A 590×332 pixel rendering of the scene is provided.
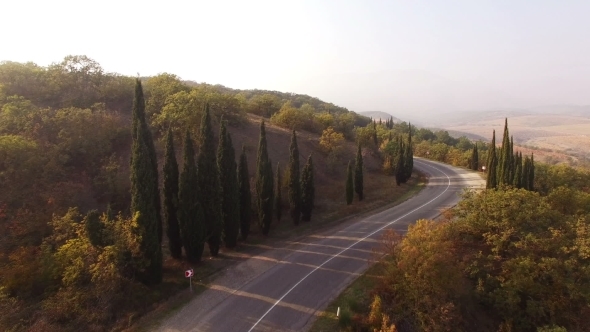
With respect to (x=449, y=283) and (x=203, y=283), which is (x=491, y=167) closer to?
(x=449, y=283)

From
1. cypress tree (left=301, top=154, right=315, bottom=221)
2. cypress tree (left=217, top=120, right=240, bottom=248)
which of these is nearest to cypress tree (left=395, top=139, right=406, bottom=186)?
cypress tree (left=301, top=154, right=315, bottom=221)

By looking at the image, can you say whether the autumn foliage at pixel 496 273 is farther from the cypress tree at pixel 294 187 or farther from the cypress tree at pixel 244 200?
the cypress tree at pixel 294 187

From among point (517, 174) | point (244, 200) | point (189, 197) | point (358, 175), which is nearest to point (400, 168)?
point (358, 175)

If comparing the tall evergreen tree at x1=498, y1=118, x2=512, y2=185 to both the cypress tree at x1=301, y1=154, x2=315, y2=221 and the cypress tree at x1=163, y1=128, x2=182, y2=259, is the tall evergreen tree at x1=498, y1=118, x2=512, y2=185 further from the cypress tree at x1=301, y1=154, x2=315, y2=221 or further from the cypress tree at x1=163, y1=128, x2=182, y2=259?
the cypress tree at x1=163, y1=128, x2=182, y2=259

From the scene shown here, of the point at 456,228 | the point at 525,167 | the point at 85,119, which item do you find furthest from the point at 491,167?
the point at 85,119

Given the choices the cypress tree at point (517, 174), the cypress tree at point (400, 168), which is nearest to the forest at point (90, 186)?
the cypress tree at point (400, 168)

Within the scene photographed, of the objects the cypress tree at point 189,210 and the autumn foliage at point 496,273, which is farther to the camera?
the cypress tree at point 189,210
